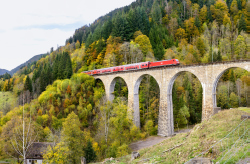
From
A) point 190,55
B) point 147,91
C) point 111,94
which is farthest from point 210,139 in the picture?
point 190,55

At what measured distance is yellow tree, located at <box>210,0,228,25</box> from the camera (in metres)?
64.0

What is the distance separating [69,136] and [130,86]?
15.5m

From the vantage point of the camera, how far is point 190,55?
148 feet

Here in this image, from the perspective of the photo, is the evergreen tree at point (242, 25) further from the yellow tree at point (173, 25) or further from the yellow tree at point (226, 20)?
the yellow tree at point (173, 25)

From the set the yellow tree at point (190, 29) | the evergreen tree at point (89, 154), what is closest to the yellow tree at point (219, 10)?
the yellow tree at point (190, 29)

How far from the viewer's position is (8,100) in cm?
5841

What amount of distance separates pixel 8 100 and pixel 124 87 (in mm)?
42729

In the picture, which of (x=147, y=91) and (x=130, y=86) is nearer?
(x=130, y=86)

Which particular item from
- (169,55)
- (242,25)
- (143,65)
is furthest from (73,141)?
(242,25)

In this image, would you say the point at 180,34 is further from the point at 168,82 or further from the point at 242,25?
the point at 168,82

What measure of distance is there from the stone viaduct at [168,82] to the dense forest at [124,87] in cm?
275

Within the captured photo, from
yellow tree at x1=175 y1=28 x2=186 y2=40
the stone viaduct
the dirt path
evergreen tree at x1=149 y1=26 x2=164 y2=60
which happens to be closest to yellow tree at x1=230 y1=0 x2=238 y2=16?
yellow tree at x1=175 y1=28 x2=186 y2=40

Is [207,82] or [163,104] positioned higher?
[207,82]

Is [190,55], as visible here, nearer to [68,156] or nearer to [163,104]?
[163,104]
